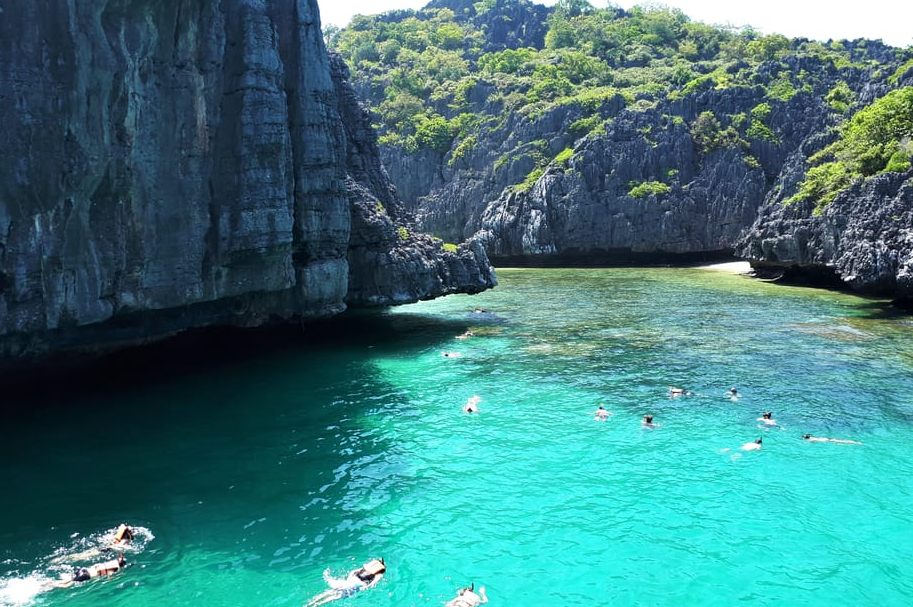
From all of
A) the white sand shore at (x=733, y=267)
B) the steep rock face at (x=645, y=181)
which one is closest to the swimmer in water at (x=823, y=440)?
the white sand shore at (x=733, y=267)

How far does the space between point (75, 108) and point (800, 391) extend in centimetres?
3457

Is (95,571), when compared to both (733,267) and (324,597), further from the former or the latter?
(733,267)

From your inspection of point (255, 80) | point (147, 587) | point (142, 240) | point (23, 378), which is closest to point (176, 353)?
point (23, 378)

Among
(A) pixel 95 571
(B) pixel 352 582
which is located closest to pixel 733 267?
(B) pixel 352 582

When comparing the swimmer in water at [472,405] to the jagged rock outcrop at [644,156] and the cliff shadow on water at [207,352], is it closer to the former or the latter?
the cliff shadow on water at [207,352]

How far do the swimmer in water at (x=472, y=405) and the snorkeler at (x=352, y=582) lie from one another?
12.6 metres

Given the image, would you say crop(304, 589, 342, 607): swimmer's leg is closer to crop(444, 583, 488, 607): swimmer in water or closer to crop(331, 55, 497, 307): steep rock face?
crop(444, 583, 488, 607): swimmer in water

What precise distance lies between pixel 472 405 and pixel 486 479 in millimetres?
8049

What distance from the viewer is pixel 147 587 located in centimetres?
1594

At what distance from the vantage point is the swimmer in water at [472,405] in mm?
29228

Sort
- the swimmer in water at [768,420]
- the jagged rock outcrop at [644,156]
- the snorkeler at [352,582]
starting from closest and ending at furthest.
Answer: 1. the snorkeler at [352,582]
2. the swimmer in water at [768,420]
3. the jagged rock outcrop at [644,156]

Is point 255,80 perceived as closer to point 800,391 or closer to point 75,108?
point 75,108

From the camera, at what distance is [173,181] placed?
30.8m

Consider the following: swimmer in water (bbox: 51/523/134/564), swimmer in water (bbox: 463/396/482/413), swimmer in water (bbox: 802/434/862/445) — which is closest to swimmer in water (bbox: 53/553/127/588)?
swimmer in water (bbox: 51/523/134/564)
